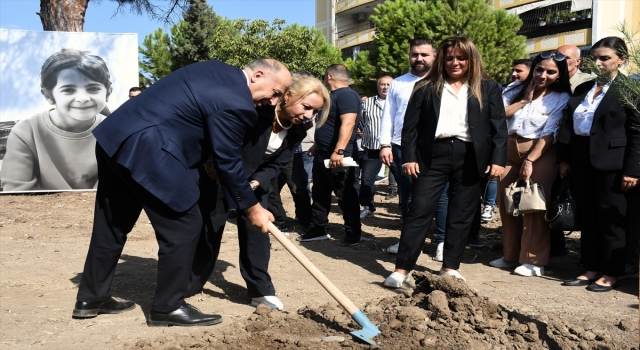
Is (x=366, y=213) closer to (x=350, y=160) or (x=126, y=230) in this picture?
(x=350, y=160)

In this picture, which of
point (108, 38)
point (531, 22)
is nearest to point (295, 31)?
point (531, 22)

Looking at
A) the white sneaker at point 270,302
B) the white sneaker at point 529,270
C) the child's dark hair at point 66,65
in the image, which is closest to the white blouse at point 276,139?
the white sneaker at point 270,302

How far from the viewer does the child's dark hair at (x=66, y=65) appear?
10711 millimetres

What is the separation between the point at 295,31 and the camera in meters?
32.9

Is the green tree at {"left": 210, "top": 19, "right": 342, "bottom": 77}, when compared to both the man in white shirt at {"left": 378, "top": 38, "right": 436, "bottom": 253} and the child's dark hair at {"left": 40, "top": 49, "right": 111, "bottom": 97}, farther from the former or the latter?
the man in white shirt at {"left": 378, "top": 38, "right": 436, "bottom": 253}

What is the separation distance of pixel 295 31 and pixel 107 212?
2965 centimetres

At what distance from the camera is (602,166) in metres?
5.02

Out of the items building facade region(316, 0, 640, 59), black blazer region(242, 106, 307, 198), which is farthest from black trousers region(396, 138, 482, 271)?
building facade region(316, 0, 640, 59)

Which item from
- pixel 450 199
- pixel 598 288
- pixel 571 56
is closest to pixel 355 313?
pixel 450 199

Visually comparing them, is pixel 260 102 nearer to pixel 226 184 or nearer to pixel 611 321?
pixel 226 184

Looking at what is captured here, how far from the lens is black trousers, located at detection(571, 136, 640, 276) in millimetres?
5082

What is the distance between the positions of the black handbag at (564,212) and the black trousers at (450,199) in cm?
67

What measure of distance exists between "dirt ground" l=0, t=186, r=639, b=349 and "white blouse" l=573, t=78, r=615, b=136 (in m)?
1.23

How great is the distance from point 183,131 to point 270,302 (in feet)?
4.51
